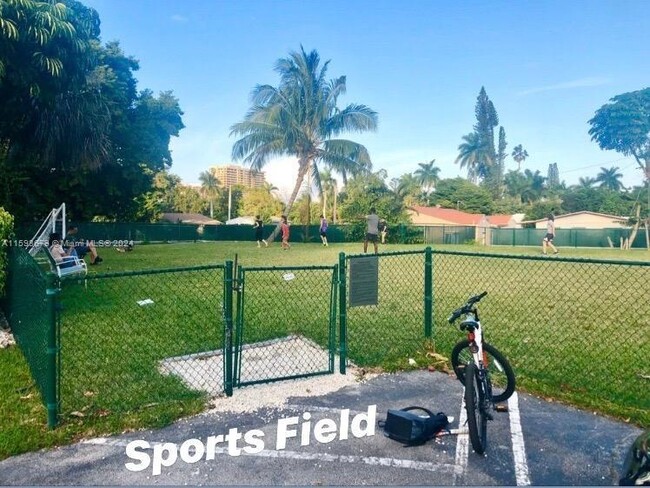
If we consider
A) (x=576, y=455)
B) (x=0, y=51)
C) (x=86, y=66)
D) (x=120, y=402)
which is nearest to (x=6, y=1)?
(x=0, y=51)

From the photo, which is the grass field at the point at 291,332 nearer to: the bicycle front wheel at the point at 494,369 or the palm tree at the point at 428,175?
the bicycle front wheel at the point at 494,369

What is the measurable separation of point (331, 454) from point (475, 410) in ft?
3.42

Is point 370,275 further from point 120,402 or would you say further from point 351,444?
point 120,402

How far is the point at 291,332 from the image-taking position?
635 cm

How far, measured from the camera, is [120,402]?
4.07m

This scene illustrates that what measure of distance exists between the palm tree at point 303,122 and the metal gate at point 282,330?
60.9 feet

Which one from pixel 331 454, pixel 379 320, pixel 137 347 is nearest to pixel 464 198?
pixel 379 320

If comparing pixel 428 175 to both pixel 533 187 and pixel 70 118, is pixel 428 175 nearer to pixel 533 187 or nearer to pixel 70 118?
pixel 533 187

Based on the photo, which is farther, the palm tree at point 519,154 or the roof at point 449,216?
the palm tree at point 519,154

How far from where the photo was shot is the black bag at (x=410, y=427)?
A: 3.37 meters

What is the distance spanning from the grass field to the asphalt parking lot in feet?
0.96

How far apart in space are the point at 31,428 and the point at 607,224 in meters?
50.3

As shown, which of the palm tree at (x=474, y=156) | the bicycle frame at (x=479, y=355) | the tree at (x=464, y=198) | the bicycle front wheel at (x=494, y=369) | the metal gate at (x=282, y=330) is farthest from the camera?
the palm tree at (x=474, y=156)

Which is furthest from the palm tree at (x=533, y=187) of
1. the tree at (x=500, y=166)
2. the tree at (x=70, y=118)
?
the tree at (x=70, y=118)
